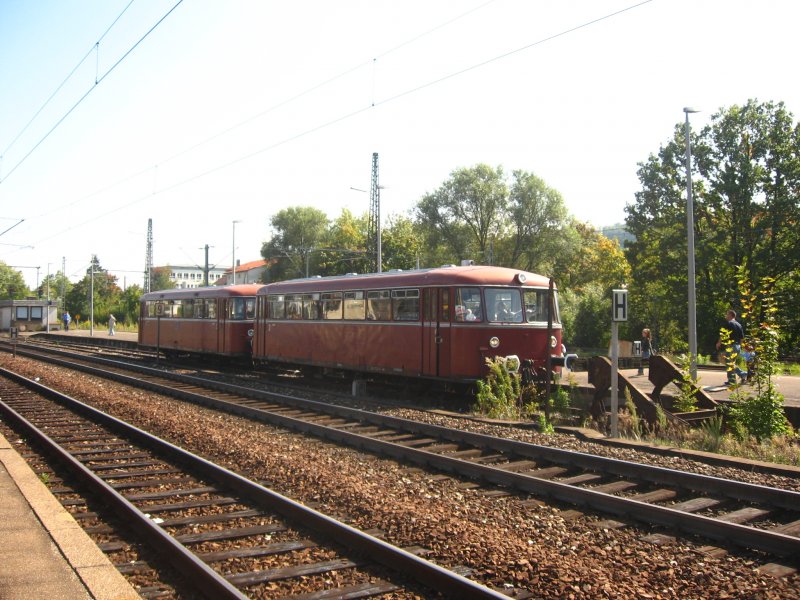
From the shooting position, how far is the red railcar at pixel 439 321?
47.5 feet

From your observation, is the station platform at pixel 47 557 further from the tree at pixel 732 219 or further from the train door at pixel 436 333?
the tree at pixel 732 219

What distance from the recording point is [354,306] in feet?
56.1

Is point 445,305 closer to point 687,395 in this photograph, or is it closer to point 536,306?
point 536,306

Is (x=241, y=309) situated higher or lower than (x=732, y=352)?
higher

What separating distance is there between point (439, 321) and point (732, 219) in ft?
98.5

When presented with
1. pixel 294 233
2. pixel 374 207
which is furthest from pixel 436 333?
pixel 294 233

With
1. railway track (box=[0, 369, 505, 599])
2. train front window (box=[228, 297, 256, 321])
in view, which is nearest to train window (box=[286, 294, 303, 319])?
train front window (box=[228, 297, 256, 321])

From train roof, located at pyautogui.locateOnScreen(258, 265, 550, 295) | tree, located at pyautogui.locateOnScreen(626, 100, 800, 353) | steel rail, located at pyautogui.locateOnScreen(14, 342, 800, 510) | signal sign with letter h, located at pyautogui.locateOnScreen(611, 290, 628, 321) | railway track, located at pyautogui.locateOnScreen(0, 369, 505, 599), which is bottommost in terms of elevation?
railway track, located at pyautogui.locateOnScreen(0, 369, 505, 599)

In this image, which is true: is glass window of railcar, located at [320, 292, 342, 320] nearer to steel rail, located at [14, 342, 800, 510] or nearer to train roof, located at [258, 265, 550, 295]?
train roof, located at [258, 265, 550, 295]

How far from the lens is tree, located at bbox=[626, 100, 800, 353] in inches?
1464

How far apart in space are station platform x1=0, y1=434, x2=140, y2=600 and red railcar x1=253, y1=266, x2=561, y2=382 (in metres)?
8.73

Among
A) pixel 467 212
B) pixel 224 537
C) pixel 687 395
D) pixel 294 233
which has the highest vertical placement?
pixel 294 233

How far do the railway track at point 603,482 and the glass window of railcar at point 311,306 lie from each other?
661 centimetres

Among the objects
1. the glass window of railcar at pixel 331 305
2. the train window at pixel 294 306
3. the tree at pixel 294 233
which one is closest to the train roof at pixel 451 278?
the glass window of railcar at pixel 331 305
